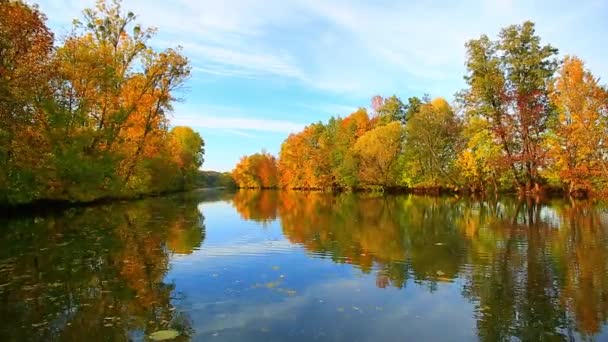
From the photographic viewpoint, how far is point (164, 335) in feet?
21.2

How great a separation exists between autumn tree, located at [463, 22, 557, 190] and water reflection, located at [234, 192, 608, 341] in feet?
84.7

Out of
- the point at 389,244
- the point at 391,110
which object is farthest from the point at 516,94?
the point at 389,244

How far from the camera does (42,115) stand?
981 inches

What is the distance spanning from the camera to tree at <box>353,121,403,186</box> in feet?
207

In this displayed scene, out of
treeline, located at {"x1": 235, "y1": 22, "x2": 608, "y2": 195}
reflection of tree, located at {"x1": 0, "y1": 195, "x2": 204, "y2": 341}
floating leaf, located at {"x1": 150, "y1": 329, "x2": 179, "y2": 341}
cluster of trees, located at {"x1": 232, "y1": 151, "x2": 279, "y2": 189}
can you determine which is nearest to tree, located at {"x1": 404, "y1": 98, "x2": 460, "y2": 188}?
treeline, located at {"x1": 235, "y1": 22, "x2": 608, "y2": 195}

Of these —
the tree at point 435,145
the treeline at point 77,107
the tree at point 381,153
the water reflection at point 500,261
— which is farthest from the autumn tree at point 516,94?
the treeline at point 77,107

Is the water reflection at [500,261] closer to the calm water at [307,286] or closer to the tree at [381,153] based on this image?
the calm water at [307,286]

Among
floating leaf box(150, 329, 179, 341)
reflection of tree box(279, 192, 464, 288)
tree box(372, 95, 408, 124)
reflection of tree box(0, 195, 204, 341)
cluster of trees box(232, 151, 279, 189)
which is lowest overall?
floating leaf box(150, 329, 179, 341)

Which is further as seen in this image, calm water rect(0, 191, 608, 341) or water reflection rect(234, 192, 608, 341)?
water reflection rect(234, 192, 608, 341)

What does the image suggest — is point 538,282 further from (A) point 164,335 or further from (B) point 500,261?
(A) point 164,335

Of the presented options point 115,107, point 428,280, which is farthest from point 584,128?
point 115,107

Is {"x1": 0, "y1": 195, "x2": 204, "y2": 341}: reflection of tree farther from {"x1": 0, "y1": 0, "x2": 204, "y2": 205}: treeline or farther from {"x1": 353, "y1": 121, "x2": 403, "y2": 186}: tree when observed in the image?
{"x1": 353, "y1": 121, "x2": 403, "y2": 186}: tree

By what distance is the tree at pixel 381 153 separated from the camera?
2484 inches

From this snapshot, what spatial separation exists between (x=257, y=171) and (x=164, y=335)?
11764 cm
